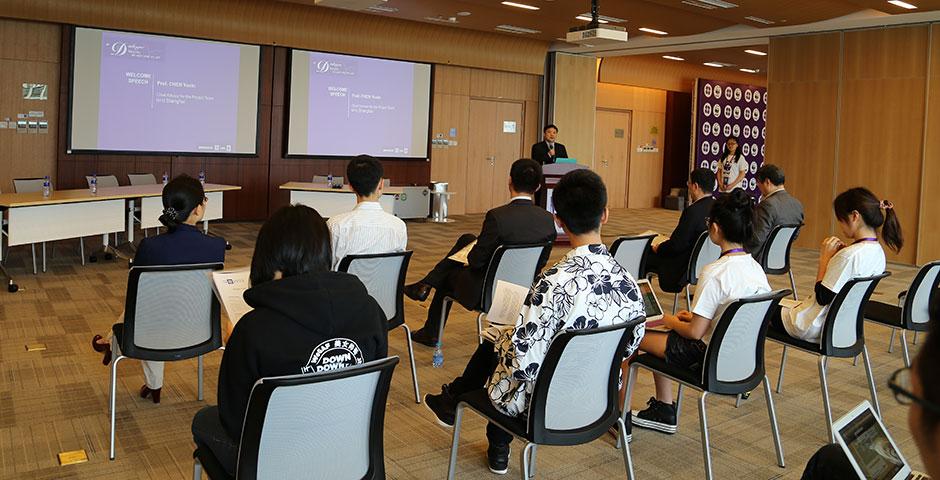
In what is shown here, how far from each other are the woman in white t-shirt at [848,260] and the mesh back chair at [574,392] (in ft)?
5.12

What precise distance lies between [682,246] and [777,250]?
3.63ft

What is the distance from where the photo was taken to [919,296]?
4484 mm

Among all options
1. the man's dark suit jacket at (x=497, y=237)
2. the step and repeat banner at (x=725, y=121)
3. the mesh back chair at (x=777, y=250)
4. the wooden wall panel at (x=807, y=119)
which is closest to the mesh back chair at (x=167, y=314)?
the man's dark suit jacket at (x=497, y=237)

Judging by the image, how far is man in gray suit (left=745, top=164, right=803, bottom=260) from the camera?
6703 millimetres

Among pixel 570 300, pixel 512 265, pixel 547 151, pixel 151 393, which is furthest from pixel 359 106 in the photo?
pixel 570 300

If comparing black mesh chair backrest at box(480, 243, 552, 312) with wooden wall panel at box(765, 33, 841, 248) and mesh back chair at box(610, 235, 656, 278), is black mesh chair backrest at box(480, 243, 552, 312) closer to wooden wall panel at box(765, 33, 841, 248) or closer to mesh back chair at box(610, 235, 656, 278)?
mesh back chair at box(610, 235, 656, 278)

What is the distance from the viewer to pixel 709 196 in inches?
238

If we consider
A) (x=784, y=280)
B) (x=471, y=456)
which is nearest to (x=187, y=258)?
(x=471, y=456)

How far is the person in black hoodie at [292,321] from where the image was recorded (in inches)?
82.7

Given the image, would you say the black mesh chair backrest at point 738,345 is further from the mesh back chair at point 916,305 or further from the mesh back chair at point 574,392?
the mesh back chair at point 916,305

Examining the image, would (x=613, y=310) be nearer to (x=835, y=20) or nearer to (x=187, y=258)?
(x=187, y=258)

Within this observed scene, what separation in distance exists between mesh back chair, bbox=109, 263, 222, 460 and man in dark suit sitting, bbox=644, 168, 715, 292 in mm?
3572

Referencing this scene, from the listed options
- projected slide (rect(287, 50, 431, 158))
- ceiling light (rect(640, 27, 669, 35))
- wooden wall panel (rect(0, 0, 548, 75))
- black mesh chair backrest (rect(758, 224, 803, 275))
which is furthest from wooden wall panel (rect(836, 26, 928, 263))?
projected slide (rect(287, 50, 431, 158))

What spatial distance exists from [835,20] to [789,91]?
1.21 metres
